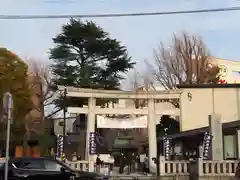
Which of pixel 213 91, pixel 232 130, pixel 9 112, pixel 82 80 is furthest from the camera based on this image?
pixel 82 80

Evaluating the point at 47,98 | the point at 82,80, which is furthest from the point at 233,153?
the point at 47,98

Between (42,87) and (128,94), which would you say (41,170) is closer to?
(128,94)

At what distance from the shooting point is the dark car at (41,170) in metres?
17.9

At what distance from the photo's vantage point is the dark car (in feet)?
58.9

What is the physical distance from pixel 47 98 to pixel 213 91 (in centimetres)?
2220

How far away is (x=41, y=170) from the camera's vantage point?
18.2 meters

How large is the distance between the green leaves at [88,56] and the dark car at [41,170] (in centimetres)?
2496

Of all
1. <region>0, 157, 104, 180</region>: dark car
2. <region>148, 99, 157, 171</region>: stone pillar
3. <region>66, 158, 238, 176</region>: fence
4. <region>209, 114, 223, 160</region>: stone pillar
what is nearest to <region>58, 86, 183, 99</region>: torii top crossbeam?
<region>148, 99, 157, 171</region>: stone pillar

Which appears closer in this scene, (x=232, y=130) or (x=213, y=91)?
(x=232, y=130)

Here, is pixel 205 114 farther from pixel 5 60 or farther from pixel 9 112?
pixel 9 112

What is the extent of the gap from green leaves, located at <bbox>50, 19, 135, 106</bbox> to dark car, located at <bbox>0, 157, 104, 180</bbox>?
25.0 m

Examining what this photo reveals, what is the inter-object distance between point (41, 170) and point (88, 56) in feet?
90.9

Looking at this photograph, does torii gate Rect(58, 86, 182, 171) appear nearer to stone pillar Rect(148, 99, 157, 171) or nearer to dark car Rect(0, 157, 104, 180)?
stone pillar Rect(148, 99, 157, 171)

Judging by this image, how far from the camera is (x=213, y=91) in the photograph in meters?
37.9
